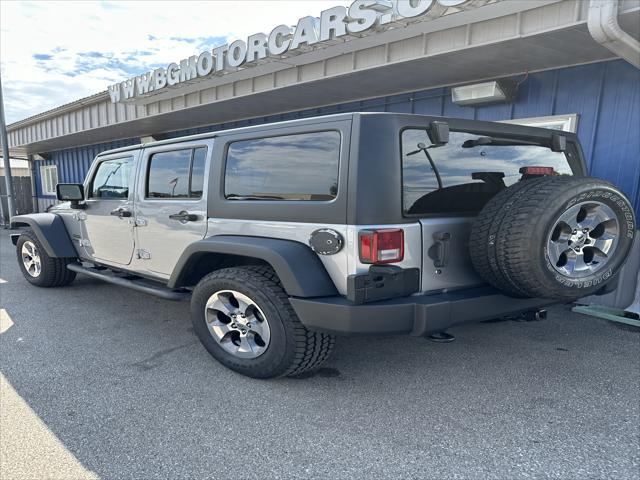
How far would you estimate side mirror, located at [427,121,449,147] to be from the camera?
2553mm

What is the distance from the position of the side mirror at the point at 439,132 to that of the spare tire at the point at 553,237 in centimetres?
49

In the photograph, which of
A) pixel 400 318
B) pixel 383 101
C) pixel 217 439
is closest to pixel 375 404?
pixel 400 318

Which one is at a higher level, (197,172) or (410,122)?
(410,122)

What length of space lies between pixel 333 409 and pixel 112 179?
328 centimetres

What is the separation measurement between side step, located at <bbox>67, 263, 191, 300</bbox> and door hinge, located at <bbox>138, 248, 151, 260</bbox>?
25 centimetres

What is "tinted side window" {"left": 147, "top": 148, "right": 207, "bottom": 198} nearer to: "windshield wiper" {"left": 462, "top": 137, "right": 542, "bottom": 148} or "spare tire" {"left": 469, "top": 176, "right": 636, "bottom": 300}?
"windshield wiper" {"left": 462, "top": 137, "right": 542, "bottom": 148}

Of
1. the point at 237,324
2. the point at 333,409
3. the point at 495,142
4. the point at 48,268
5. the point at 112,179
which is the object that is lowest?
the point at 333,409

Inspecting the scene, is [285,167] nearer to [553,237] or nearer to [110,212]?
[553,237]

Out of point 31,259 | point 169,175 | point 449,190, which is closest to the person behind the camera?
point 449,190

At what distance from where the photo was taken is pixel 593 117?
5039 millimetres

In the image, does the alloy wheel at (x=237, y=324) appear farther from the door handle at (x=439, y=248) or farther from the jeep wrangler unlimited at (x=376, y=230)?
the door handle at (x=439, y=248)

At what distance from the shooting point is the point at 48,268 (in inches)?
212

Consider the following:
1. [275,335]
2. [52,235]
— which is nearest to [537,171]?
[275,335]

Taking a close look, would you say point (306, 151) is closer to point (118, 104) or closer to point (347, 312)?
point (347, 312)
